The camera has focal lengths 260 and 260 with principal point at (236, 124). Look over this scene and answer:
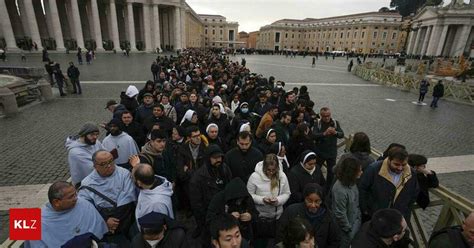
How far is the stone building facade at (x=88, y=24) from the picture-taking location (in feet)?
129

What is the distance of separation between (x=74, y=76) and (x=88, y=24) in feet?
159

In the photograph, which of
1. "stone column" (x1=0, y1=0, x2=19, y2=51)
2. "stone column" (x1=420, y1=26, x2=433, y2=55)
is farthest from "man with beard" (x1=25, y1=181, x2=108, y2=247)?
"stone column" (x1=420, y1=26, x2=433, y2=55)

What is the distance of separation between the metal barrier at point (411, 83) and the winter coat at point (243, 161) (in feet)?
60.5

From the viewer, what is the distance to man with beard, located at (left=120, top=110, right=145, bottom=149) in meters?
5.18

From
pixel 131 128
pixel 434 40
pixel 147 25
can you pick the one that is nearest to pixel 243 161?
pixel 131 128

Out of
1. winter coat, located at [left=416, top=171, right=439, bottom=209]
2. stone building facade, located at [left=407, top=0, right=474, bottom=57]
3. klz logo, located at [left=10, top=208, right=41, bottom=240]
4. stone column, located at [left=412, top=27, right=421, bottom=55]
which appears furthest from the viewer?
stone column, located at [left=412, top=27, right=421, bottom=55]

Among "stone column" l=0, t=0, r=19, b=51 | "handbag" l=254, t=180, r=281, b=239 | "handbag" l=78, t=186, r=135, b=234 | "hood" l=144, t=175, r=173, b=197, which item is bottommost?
"handbag" l=254, t=180, r=281, b=239

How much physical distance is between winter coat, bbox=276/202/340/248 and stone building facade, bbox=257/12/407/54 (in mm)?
81020

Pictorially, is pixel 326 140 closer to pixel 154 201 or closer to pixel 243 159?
pixel 243 159

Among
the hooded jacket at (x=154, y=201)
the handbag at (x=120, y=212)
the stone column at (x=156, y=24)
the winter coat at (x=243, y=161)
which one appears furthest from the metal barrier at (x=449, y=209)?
the stone column at (x=156, y=24)

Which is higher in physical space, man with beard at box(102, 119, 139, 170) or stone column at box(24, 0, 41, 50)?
stone column at box(24, 0, 41, 50)

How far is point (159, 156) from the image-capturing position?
3988 millimetres

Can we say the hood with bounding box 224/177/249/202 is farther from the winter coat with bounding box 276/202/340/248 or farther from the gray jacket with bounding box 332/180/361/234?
the gray jacket with bounding box 332/180/361/234

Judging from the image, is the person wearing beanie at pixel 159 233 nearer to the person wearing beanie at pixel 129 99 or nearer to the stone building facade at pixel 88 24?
the person wearing beanie at pixel 129 99
